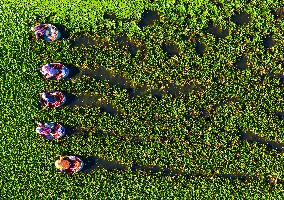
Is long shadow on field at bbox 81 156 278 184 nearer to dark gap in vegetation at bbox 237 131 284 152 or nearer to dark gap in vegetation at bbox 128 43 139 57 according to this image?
dark gap in vegetation at bbox 237 131 284 152

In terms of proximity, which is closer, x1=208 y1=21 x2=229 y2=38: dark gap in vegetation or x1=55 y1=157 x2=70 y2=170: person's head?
x1=55 y1=157 x2=70 y2=170: person's head

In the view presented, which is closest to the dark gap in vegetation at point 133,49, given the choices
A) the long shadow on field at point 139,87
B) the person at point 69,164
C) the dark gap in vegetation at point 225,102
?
the long shadow on field at point 139,87

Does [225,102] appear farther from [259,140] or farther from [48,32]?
[48,32]

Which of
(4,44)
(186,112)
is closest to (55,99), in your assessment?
(4,44)

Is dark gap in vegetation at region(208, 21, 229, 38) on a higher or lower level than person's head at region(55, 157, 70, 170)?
higher

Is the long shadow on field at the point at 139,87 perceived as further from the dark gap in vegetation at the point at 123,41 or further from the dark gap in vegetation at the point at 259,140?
the dark gap in vegetation at the point at 259,140

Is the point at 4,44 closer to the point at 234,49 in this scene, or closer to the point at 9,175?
the point at 9,175

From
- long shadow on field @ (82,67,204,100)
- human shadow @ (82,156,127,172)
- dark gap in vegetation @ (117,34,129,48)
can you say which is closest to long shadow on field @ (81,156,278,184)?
human shadow @ (82,156,127,172)
